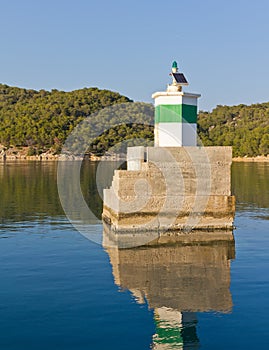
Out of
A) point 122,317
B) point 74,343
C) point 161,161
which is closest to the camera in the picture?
point 74,343

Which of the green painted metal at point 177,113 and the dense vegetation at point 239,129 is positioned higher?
the dense vegetation at point 239,129

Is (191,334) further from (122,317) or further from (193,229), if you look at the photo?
(193,229)

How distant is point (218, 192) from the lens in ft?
61.6

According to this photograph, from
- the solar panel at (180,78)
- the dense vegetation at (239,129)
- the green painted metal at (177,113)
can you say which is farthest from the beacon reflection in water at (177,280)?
the dense vegetation at (239,129)

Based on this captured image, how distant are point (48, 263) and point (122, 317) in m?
5.16

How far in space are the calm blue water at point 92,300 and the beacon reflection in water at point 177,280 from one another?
0.30 feet

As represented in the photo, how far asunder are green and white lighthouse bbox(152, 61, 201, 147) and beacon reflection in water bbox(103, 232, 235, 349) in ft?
13.1

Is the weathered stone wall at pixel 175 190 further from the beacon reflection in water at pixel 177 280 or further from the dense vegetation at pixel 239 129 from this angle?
the dense vegetation at pixel 239 129

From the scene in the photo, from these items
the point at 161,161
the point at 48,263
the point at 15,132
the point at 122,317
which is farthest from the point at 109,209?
the point at 15,132

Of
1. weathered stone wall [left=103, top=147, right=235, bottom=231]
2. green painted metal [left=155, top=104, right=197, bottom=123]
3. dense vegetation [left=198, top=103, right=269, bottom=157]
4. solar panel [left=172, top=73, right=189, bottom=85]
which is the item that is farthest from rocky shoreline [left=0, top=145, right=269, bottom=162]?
weathered stone wall [left=103, top=147, right=235, bottom=231]

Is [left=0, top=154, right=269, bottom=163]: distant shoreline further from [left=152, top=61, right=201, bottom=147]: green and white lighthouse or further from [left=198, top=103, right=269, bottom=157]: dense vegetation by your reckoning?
[left=152, top=61, right=201, bottom=147]: green and white lighthouse

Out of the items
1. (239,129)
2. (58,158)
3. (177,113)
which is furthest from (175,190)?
(239,129)

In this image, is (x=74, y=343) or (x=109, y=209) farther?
(x=109, y=209)

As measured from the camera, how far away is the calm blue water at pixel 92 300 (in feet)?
31.1
